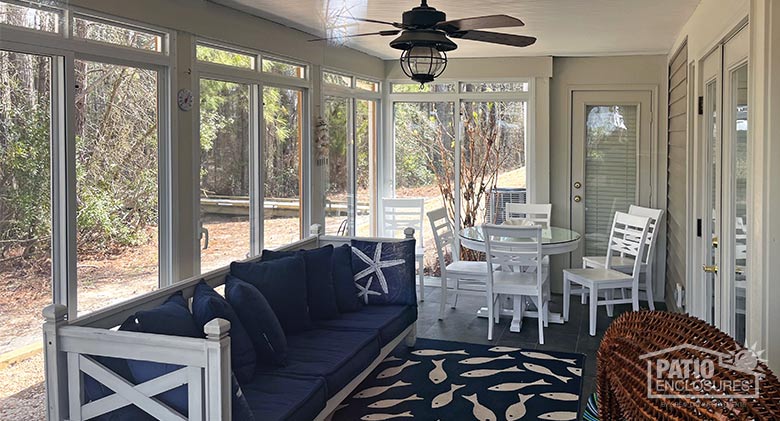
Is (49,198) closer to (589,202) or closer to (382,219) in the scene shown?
(382,219)

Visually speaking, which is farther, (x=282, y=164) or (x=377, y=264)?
(x=282, y=164)

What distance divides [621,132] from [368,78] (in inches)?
103

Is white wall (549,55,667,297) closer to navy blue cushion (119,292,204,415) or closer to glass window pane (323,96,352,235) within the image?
glass window pane (323,96,352,235)

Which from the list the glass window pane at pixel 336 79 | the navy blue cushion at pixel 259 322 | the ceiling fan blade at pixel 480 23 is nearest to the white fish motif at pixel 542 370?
the navy blue cushion at pixel 259 322

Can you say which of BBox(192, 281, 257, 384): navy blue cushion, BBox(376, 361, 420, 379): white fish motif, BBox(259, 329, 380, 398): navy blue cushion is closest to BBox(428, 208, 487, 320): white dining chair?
BBox(376, 361, 420, 379): white fish motif

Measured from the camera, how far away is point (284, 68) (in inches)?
204

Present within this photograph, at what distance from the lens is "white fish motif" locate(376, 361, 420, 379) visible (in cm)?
422

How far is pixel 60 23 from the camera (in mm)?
3098

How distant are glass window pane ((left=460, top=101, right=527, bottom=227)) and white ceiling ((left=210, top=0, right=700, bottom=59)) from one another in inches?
39.2

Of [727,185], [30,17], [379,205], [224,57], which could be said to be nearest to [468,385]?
[727,185]

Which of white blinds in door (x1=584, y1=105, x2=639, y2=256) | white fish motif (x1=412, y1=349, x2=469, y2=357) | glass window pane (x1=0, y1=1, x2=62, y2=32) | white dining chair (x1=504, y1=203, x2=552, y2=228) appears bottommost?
white fish motif (x1=412, y1=349, x2=469, y2=357)

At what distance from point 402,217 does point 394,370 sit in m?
2.86

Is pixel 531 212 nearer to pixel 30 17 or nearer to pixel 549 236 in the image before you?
pixel 549 236

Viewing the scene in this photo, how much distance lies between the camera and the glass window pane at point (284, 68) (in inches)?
194
